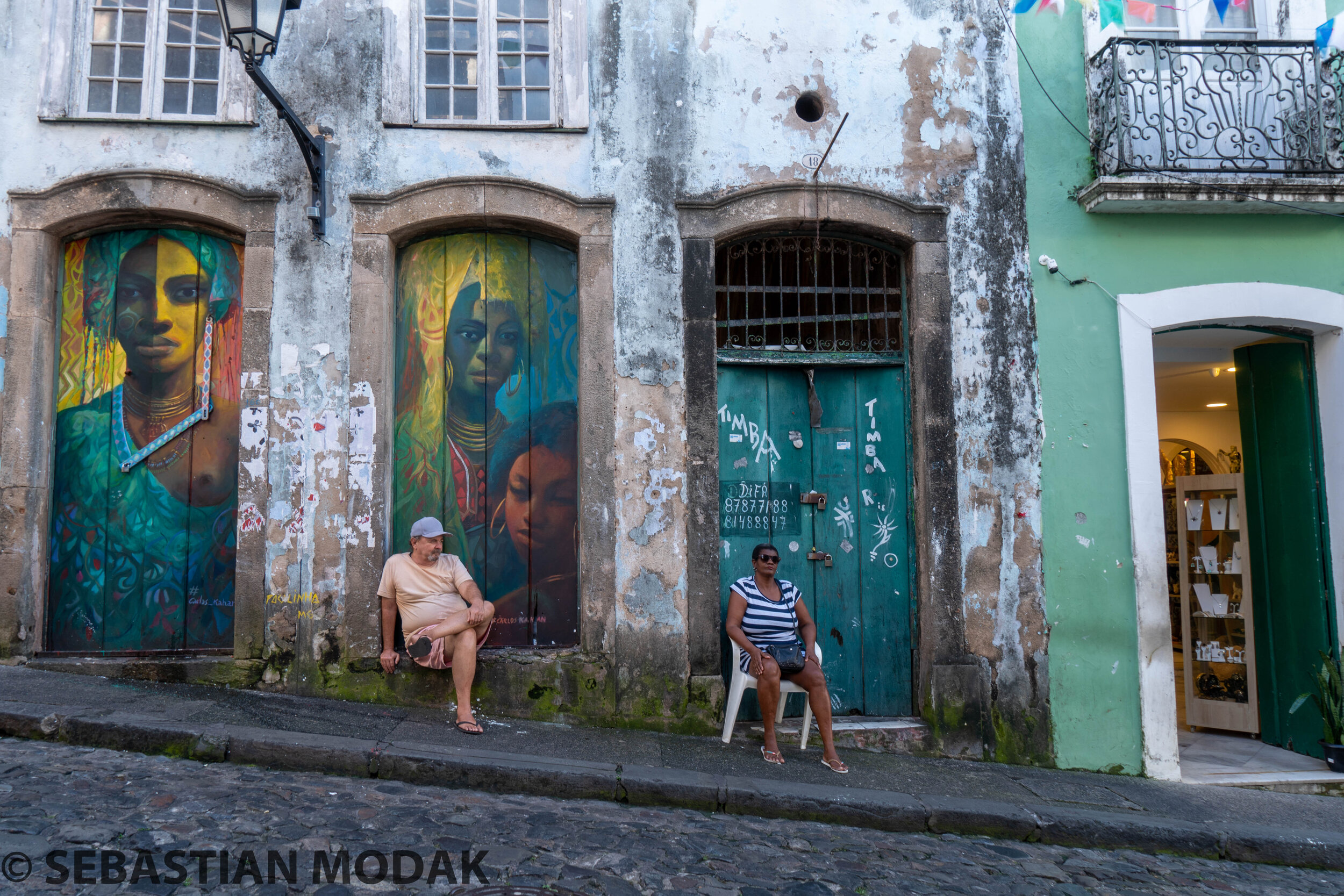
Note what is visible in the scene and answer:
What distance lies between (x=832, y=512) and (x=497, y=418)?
2439mm

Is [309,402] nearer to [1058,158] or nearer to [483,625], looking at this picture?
[483,625]

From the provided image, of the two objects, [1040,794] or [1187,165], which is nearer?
[1040,794]

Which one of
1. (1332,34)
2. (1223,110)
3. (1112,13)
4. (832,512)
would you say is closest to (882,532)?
(832,512)

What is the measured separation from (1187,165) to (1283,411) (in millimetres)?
2073

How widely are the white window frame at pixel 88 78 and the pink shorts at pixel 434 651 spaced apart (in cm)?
363

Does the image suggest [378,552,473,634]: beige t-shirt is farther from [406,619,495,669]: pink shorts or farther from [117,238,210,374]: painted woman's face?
[117,238,210,374]: painted woman's face

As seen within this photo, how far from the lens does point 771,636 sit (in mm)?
5668

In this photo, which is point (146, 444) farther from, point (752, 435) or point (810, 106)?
point (810, 106)

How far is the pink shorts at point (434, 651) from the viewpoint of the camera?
559 centimetres

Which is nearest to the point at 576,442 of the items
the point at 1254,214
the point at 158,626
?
the point at 158,626

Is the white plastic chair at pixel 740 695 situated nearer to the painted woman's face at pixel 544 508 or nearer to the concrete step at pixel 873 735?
the concrete step at pixel 873 735

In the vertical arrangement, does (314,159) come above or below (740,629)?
above

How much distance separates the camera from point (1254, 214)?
6.64m

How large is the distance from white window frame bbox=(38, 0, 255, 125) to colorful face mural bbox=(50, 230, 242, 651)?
788 millimetres
